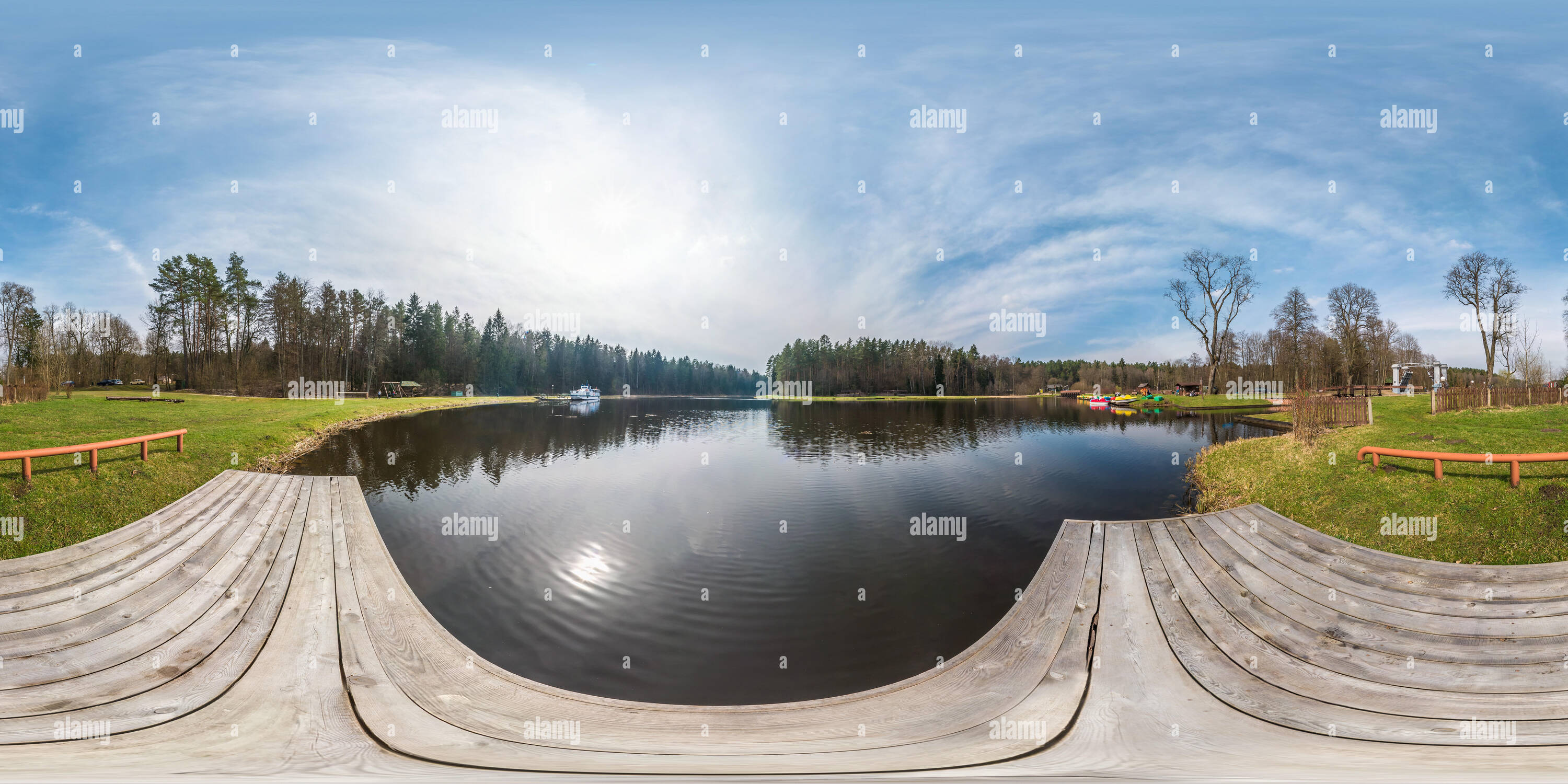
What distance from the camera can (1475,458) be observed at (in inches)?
282

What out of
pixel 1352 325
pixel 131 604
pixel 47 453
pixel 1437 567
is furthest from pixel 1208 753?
pixel 1352 325

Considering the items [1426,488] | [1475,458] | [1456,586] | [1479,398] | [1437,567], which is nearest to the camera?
[1456,586]

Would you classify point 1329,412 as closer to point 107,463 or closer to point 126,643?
point 126,643

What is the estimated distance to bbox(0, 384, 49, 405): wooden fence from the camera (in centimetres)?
1443

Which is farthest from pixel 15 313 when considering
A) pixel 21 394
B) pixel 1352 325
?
pixel 1352 325

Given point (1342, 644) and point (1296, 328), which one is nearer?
point (1342, 644)

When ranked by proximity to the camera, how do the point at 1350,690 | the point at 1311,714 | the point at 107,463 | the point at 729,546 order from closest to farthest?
the point at 1311,714 < the point at 1350,690 < the point at 107,463 < the point at 729,546

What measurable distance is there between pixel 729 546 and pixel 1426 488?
11243mm

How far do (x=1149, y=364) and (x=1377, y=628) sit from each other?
152 m

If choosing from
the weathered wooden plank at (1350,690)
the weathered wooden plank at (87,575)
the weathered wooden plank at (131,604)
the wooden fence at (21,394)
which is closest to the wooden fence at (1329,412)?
the weathered wooden plank at (1350,690)

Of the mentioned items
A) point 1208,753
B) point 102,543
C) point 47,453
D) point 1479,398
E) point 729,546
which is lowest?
point 729,546

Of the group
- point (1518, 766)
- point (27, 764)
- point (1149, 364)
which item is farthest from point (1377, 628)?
point (1149, 364)

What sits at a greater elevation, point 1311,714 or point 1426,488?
point 1426,488

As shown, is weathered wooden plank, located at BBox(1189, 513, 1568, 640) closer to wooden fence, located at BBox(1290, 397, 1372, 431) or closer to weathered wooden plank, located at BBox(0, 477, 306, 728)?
wooden fence, located at BBox(1290, 397, 1372, 431)
